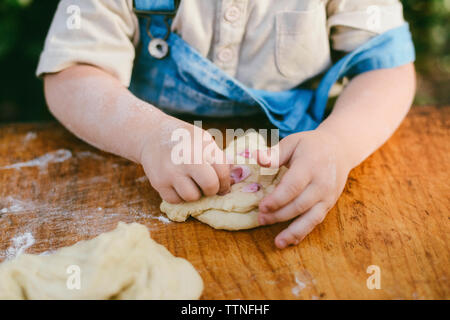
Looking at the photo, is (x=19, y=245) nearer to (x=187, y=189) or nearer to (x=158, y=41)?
(x=187, y=189)

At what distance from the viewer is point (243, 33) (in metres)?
1.04

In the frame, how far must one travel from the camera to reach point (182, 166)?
31.6 inches

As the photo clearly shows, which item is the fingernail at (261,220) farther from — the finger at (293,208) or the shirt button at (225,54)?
the shirt button at (225,54)

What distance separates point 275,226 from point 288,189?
103mm

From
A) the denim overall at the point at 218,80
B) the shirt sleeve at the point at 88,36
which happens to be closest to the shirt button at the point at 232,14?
the denim overall at the point at 218,80

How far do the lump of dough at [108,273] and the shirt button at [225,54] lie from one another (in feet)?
1.65

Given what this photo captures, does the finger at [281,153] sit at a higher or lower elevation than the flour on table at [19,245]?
higher

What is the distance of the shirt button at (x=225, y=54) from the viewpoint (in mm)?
1049

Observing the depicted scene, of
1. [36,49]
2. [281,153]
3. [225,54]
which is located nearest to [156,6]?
[225,54]

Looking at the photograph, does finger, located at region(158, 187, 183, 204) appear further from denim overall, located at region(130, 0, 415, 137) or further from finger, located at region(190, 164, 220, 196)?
denim overall, located at region(130, 0, 415, 137)

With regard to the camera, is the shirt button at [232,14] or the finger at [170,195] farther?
the shirt button at [232,14]

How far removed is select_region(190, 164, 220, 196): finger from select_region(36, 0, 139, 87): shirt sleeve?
1.18 feet

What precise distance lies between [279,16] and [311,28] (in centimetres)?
9

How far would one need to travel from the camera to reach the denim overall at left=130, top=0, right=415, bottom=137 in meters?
1.02
